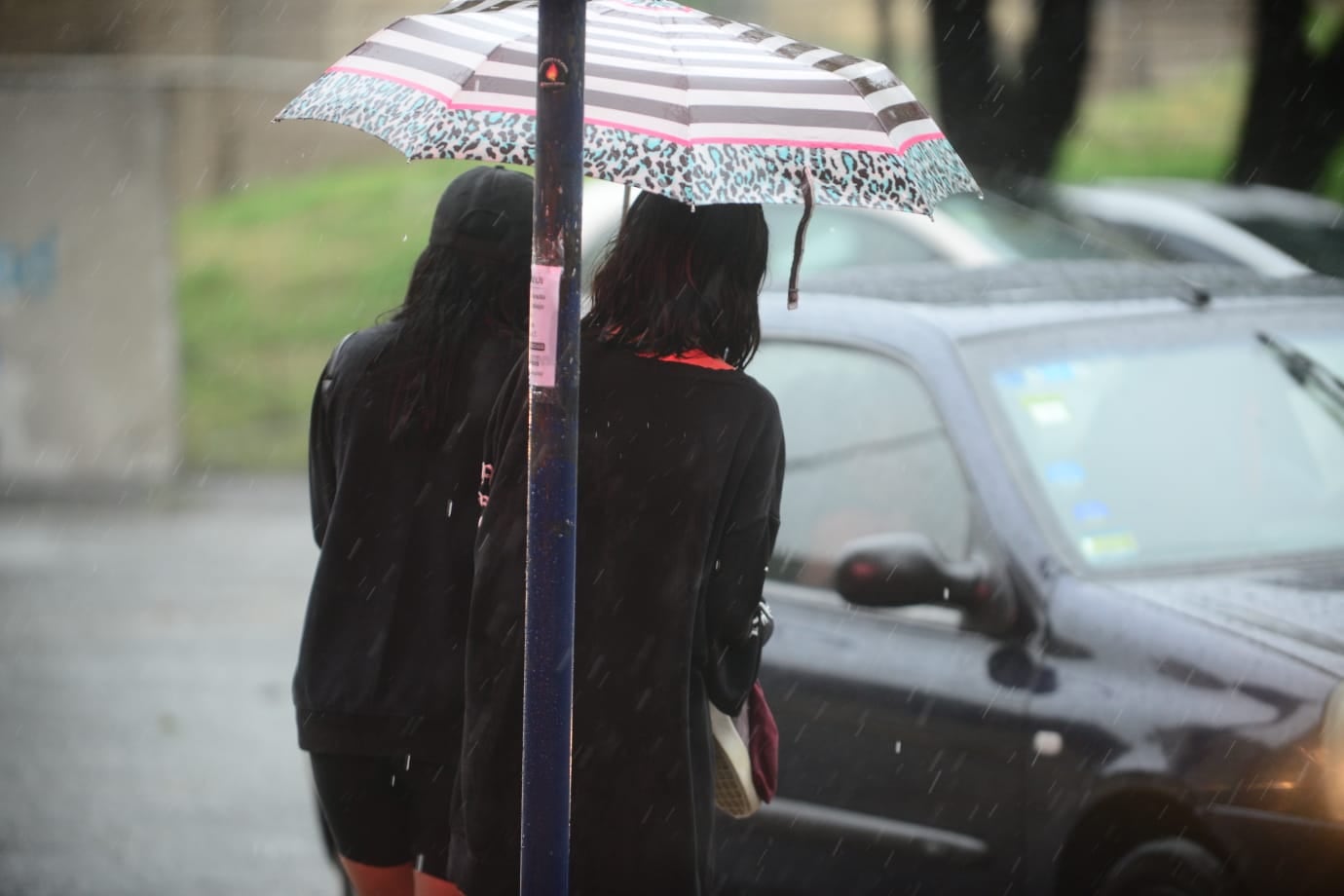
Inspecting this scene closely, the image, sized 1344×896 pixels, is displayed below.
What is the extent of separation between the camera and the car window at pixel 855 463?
13.3 feet

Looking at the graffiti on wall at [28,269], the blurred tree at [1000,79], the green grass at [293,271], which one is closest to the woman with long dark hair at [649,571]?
the blurred tree at [1000,79]

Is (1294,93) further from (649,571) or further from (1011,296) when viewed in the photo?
(649,571)

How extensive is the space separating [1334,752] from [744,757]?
1.17 metres

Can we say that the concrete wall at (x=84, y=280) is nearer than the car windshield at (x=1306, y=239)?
No

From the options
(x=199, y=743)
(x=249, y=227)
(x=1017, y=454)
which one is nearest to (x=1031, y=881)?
(x=1017, y=454)

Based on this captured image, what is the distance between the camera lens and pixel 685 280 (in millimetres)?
2719

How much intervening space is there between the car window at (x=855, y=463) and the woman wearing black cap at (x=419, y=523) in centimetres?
136

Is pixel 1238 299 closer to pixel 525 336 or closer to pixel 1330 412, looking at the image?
pixel 1330 412

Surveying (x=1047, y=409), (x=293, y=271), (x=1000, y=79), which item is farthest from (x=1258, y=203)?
(x=293, y=271)

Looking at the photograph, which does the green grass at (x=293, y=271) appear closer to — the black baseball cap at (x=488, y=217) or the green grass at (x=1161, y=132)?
the green grass at (x=1161, y=132)

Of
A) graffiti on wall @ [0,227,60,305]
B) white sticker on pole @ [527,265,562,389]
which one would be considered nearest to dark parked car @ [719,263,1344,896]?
white sticker on pole @ [527,265,562,389]

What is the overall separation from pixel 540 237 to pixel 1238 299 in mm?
2697

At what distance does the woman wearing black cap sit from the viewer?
3004 millimetres

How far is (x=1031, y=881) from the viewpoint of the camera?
3559 millimetres
